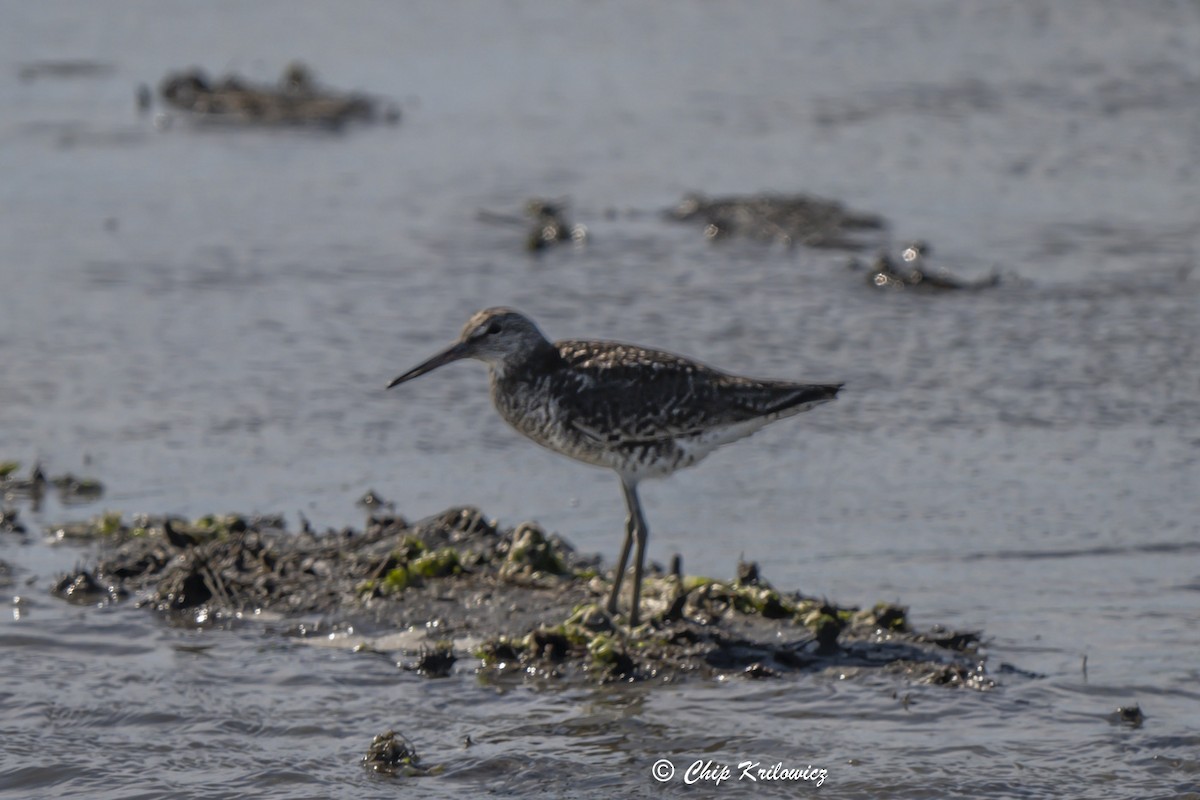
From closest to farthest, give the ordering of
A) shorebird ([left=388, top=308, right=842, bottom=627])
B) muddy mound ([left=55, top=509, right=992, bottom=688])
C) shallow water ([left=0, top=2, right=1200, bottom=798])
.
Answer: shallow water ([left=0, top=2, right=1200, bottom=798])
muddy mound ([left=55, top=509, right=992, bottom=688])
shorebird ([left=388, top=308, right=842, bottom=627])

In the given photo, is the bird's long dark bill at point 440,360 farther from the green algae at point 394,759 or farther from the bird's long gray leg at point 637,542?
the green algae at point 394,759

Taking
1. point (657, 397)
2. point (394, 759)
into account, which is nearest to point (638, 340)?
point (657, 397)

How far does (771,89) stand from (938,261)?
15.2 ft

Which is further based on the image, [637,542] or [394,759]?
[637,542]

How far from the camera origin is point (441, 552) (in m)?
7.35

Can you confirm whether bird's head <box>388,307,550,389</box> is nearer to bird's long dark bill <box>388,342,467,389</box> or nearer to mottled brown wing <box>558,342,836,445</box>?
bird's long dark bill <box>388,342,467,389</box>

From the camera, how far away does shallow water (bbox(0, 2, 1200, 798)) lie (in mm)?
6117

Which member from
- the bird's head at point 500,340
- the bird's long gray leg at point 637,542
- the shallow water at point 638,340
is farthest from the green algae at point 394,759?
the bird's head at point 500,340

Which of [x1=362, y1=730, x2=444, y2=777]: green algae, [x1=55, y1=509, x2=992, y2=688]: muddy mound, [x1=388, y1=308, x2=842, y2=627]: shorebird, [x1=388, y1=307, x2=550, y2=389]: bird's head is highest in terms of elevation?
[x1=388, y1=307, x2=550, y2=389]: bird's head

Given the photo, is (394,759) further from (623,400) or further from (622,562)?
(623,400)

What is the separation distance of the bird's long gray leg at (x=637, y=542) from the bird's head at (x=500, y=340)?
2.17ft

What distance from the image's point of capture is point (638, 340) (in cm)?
1032

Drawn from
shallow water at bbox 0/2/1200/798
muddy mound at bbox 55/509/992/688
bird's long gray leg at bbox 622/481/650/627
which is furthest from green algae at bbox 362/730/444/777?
bird's long gray leg at bbox 622/481/650/627

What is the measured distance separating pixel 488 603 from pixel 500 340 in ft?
3.41
